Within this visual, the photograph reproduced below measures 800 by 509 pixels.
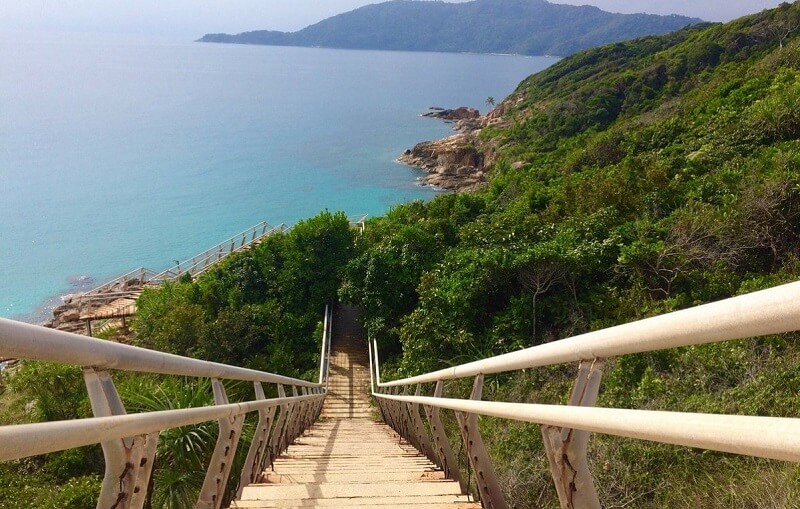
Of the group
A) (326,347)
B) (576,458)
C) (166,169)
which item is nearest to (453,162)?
(166,169)

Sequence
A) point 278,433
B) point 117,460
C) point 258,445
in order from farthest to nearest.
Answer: point 278,433, point 258,445, point 117,460

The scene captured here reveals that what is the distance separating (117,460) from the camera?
1488 millimetres

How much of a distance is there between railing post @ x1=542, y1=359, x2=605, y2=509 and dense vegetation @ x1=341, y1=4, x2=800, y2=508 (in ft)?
8.54

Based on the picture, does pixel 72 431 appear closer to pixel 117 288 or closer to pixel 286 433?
pixel 286 433

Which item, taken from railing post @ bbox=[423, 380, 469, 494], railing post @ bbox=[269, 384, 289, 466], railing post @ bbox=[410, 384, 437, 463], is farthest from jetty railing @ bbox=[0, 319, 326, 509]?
railing post @ bbox=[410, 384, 437, 463]

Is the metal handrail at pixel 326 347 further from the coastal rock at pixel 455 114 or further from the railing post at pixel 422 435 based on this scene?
the coastal rock at pixel 455 114

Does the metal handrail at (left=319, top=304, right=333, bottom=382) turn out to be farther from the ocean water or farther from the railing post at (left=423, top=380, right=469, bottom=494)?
the ocean water

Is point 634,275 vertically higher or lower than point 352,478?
lower

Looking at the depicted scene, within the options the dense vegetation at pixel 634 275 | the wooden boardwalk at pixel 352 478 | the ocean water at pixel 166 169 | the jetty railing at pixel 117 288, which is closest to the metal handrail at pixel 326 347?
the dense vegetation at pixel 634 275

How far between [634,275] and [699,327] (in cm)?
1020

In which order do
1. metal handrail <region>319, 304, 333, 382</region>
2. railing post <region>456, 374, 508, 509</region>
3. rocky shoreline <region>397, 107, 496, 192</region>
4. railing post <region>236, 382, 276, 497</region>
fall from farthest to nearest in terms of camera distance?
rocky shoreline <region>397, 107, 496, 192</region>, metal handrail <region>319, 304, 333, 382</region>, railing post <region>236, 382, 276, 497</region>, railing post <region>456, 374, 508, 509</region>

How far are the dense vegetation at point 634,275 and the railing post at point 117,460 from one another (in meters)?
3.47

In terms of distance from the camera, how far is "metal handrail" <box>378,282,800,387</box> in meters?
0.80

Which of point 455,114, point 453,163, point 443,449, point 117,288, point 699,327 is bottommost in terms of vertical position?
point 117,288
